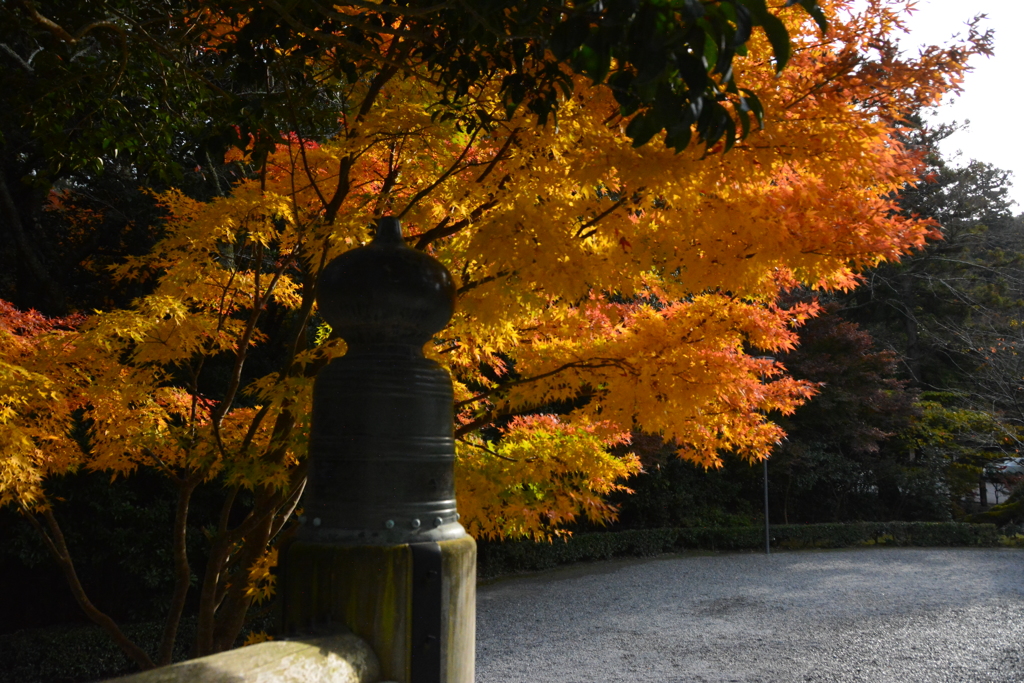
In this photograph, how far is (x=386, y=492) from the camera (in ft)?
5.16

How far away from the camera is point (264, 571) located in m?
4.20

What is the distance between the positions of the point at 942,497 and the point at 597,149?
58.9 feet

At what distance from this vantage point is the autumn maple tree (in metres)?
3.05

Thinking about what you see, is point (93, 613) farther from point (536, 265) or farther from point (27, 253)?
point (27, 253)

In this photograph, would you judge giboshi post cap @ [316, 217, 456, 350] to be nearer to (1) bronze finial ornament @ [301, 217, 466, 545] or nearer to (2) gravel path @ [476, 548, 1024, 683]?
(1) bronze finial ornament @ [301, 217, 466, 545]

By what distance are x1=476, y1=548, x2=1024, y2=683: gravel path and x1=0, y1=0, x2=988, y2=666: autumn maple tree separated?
349 cm

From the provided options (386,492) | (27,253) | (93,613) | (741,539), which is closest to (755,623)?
(741,539)

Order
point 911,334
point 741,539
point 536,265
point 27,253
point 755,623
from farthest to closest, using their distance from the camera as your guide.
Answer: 1. point 911,334
2. point 741,539
3. point 755,623
4. point 27,253
5. point 536,265

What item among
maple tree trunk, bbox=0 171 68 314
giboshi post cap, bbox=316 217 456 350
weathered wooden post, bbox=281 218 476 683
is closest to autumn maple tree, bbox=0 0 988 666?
giboshi post cap, bbox=316 217 456 350

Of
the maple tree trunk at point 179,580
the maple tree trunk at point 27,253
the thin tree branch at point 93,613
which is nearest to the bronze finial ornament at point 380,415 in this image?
the maple tree trunk at point 179,580

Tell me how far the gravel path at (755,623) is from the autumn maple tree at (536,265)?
349 cm

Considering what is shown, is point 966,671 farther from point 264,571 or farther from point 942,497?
point 942,497

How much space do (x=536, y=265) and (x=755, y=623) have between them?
747 cm

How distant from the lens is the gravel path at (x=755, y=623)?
7.12m
